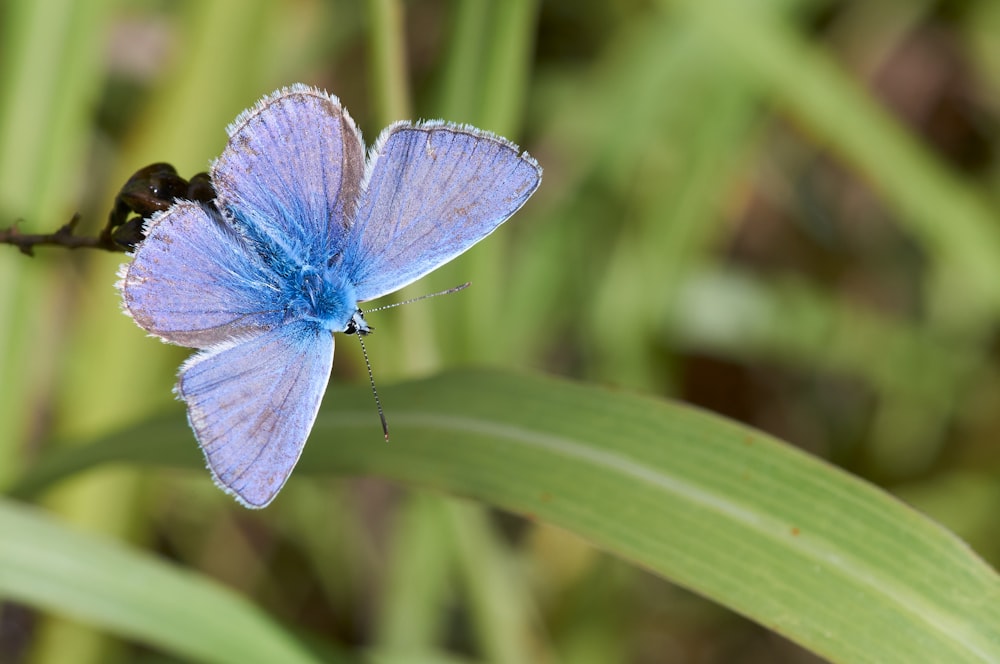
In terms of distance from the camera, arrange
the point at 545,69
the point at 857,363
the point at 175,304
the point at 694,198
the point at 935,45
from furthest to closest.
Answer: the point at 935,45, the point at 545,69, the point at 857,363, the point at 694,198, the point at 175,304

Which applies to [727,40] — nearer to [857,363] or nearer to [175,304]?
[857,363]

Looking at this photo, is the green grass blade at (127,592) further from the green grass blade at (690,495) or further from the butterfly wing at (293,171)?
the butterfly wing at (293,171)

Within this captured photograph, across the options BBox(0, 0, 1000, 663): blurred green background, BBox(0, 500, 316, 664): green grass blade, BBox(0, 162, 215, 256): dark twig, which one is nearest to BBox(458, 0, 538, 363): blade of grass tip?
BBox(0, 0, 1000, 663): blurred green background

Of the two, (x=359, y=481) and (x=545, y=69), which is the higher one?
(x=545, y=69)

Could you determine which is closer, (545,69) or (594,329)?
(594,329)

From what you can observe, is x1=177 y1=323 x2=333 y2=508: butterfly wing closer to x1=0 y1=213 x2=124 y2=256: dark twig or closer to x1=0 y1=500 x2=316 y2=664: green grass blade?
x1=0 y1=213 x2=124 y2=256: dark twig

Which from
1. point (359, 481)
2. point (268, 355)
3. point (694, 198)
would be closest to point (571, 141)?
point (694, 198)
